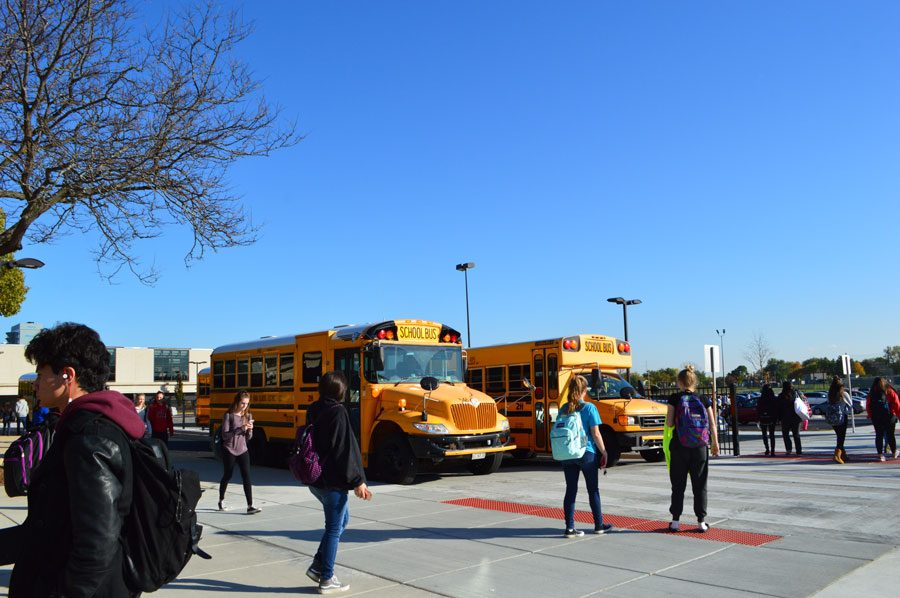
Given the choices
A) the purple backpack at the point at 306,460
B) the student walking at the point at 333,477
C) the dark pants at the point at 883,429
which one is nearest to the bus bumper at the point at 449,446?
the student walking at the point at 333,477

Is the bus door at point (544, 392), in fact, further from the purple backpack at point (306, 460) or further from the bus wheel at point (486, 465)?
the purple backpack at point (306, 460)

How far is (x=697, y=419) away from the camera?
759 cm

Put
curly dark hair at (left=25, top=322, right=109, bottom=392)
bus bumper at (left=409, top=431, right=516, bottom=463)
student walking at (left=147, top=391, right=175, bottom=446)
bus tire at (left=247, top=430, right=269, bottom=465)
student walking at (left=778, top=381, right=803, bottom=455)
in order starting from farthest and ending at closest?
1. student walking at (left=147, top=391, right=175, bottom=446)
2. bus tire at (left=247, top=430, right=269, bottom=465)
3. student walking at (left=778, top=381, right=803, bottom=455)
4. bus bumper at (left=409, top=431, right=516, bottom=463)
5. curly dark hair at (left=25, top=322, right=109, bottom=392)

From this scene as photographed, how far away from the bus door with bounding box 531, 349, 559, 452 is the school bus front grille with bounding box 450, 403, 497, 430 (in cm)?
209

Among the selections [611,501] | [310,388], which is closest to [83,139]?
[310,388]

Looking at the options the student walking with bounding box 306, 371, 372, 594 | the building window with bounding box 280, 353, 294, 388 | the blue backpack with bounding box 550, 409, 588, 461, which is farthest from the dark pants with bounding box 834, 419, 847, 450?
the student walking with bounding box 306, 371, 372, 594

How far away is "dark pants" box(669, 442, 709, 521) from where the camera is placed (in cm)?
760

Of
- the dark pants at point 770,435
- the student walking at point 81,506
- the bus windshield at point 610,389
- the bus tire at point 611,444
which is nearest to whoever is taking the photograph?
the student walking at point 81,506

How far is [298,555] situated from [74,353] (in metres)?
4.77

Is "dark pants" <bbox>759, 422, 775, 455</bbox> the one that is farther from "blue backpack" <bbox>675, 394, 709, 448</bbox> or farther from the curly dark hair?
the curly dark hair

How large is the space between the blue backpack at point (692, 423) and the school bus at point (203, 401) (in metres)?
16.3

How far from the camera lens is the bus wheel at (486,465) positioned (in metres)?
13.9

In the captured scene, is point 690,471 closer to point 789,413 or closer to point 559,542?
point 559,542

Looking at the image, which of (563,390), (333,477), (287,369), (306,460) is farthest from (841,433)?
(306,460)
